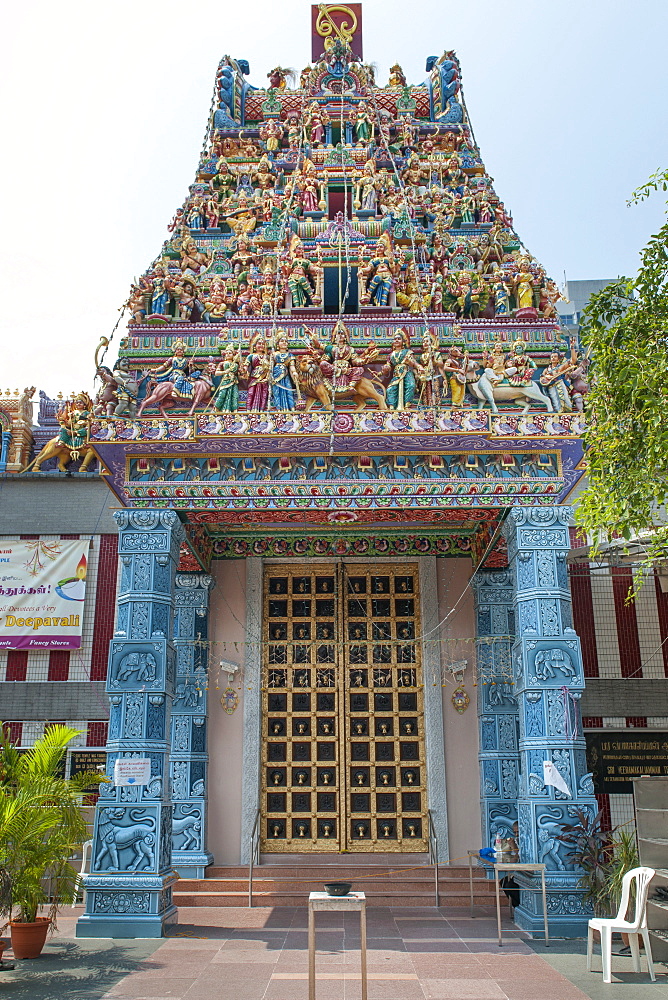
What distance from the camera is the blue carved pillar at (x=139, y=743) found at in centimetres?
934

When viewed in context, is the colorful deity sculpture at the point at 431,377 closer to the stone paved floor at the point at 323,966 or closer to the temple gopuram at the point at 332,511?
the temple gopuram at the point at 332,511

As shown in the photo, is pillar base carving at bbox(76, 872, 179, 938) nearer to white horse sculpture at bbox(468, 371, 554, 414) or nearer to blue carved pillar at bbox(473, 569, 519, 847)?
blue carved pillar at bbox(473, 569, 519, 847)

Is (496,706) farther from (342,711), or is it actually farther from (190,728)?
(190,728)

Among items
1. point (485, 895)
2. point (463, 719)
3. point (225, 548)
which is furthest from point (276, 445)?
point (485, 895)

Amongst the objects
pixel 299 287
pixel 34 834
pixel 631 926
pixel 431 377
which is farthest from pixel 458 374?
pixel 34 834

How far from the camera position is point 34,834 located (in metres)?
8.22

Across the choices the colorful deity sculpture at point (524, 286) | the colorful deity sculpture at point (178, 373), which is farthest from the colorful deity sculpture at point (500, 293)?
the colorful deity sculpture at point (178, 373)

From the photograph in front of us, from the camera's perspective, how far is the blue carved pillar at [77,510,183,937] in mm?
9336

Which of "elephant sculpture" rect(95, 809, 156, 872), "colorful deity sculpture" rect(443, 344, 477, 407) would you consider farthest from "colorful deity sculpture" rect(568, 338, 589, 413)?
"elephant sculpture" rect(95, 809, 156, 872)

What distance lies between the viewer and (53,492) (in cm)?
1515

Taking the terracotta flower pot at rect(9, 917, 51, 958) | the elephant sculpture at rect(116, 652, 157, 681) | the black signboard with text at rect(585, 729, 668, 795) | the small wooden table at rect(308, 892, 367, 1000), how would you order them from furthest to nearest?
the black signboard with text at rect(585, 729, 668, 795), the elephant sculpture at rect(116, 652, 157, 681), the terracotta flower pot at rect(9, 917, 51, 958), the small wooden table at rect(308, 892, 367, 1000)

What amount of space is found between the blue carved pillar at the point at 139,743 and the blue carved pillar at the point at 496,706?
481 centimetres

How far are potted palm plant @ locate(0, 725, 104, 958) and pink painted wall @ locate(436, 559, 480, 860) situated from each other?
5844mm

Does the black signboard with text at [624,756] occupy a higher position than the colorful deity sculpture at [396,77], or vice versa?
the colorful deity sculpture at [396,77]
